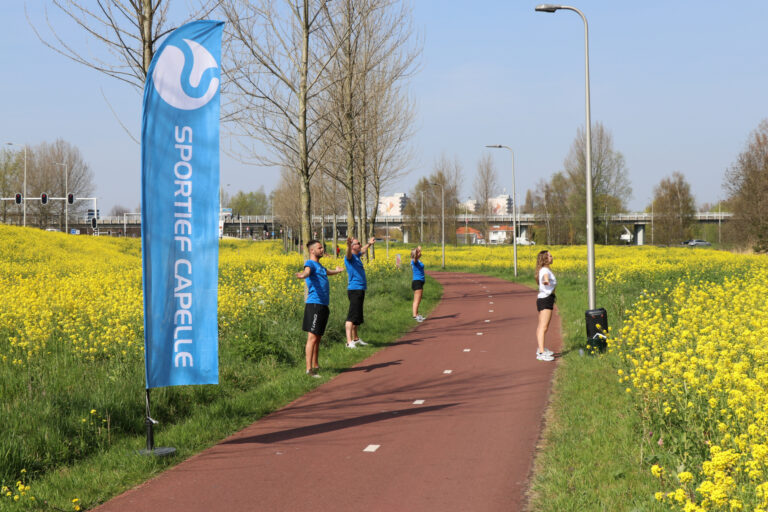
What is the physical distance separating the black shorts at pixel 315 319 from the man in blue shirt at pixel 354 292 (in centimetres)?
253

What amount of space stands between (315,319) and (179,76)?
13.8 feet

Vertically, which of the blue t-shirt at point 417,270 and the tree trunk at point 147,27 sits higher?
the tree trunk at point 147,27

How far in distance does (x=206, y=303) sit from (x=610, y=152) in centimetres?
6913

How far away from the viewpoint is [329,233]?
14150 cm

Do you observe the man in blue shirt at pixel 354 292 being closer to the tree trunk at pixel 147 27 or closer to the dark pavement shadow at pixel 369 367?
the dark pavement shadow at pixel 369 367

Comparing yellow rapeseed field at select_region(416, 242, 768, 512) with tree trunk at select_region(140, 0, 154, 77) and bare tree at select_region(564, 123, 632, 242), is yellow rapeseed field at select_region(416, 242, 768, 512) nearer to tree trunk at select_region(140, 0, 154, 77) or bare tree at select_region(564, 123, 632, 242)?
Result: tree trunk at select_region(140, 0, 154, 77)

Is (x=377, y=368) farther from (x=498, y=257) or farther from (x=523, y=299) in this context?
(x=498, y=257)

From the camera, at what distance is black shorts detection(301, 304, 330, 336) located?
9.05 meters

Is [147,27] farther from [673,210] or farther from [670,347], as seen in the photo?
[673,210]

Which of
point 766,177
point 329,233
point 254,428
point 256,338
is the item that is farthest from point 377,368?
point 329,233

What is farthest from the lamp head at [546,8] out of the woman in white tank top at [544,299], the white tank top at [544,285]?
the white tank top at [544,285]

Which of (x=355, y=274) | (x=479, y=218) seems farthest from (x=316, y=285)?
(x=479, y=218)

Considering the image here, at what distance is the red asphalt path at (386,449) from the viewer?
480cm

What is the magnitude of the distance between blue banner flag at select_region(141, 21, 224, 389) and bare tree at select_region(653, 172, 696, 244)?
76.7 metres
